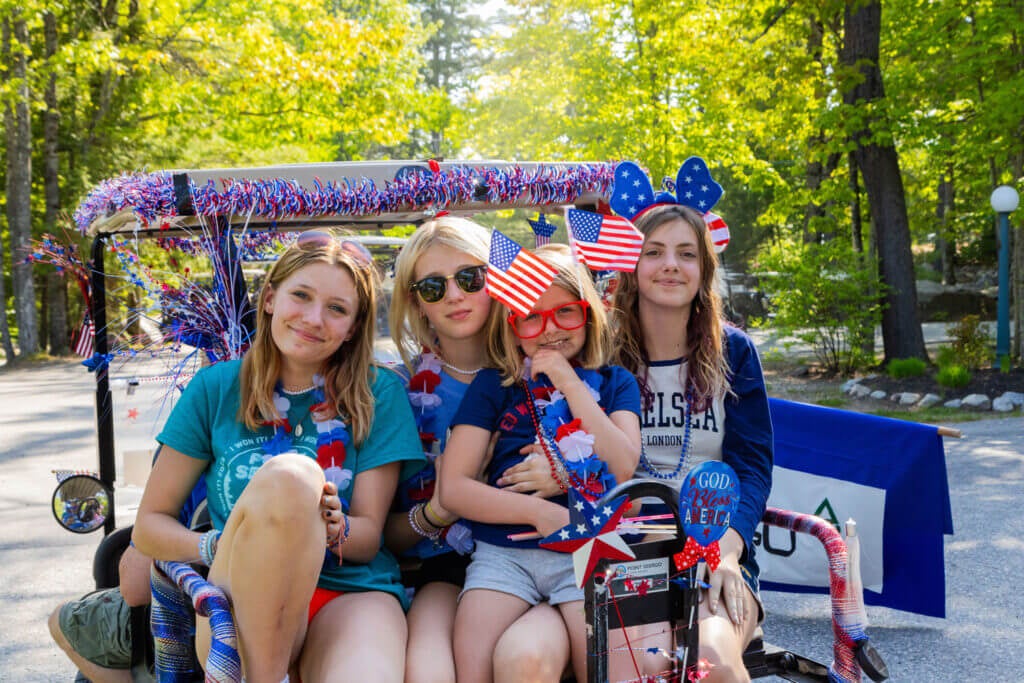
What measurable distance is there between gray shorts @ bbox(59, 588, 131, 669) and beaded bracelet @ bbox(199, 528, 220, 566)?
75 centimetres

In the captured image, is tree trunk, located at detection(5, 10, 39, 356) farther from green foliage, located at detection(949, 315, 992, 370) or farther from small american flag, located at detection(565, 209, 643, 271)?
small american flag, located at detection(565, 209, 643, 271)

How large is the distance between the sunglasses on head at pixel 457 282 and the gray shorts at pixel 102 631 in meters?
1.34

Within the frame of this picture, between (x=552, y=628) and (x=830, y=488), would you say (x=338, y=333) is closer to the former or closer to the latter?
(x=552, y=628)

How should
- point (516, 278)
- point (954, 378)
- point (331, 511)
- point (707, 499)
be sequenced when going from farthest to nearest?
point (954, 378) → point (516, 278) → point (331, 511) → point (707, 499)

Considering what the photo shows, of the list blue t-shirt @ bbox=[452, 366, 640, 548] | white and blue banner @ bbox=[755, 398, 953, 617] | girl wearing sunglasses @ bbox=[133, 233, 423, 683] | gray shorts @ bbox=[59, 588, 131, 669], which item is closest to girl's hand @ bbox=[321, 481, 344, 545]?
girl wearing sunglasses @ bbox=[133, 233, 423, 683]

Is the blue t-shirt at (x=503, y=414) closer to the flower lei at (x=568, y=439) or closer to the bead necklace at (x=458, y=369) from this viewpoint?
the flower lei at (x=568, y=439)

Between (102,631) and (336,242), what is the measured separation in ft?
4.67

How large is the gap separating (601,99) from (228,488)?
40.6ft

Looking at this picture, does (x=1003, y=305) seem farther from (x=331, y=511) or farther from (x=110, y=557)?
(x=331, y=511)

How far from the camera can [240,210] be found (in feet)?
9.21

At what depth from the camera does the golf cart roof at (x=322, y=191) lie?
274cm

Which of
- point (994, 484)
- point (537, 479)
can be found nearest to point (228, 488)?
point (537, 479)

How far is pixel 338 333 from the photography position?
2461 millimetres

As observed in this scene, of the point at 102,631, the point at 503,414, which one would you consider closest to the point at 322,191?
the point at 503,414
